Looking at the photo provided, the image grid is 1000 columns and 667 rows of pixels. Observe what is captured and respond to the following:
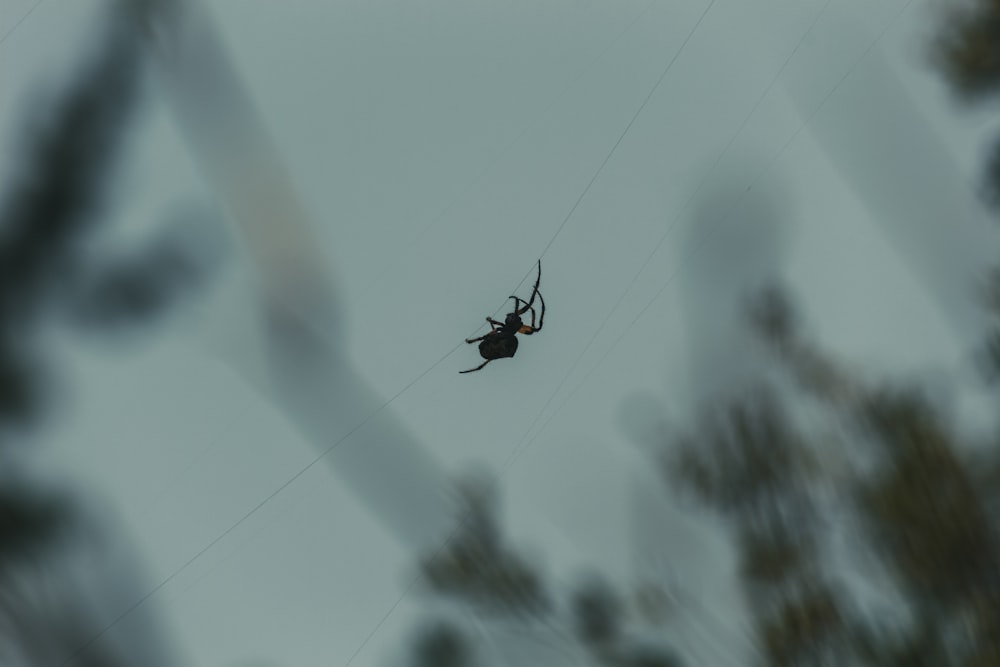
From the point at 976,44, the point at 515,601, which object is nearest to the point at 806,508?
the point at 515,601

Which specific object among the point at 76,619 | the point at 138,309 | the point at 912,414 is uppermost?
the point at 138,309

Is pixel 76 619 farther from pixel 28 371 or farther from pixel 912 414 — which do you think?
pixel 912 414

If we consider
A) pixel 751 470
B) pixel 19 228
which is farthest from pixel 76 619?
pixel 751 470

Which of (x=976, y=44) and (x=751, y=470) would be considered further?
(x=976, y=44)

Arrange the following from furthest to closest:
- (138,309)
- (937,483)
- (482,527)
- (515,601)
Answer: (937,483) → (515,601) → (482,527) → (138,309)

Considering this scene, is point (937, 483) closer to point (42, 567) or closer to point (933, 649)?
point (933, 649)

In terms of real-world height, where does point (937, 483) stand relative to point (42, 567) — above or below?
below

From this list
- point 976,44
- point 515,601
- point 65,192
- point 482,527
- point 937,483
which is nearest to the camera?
point 65,192
